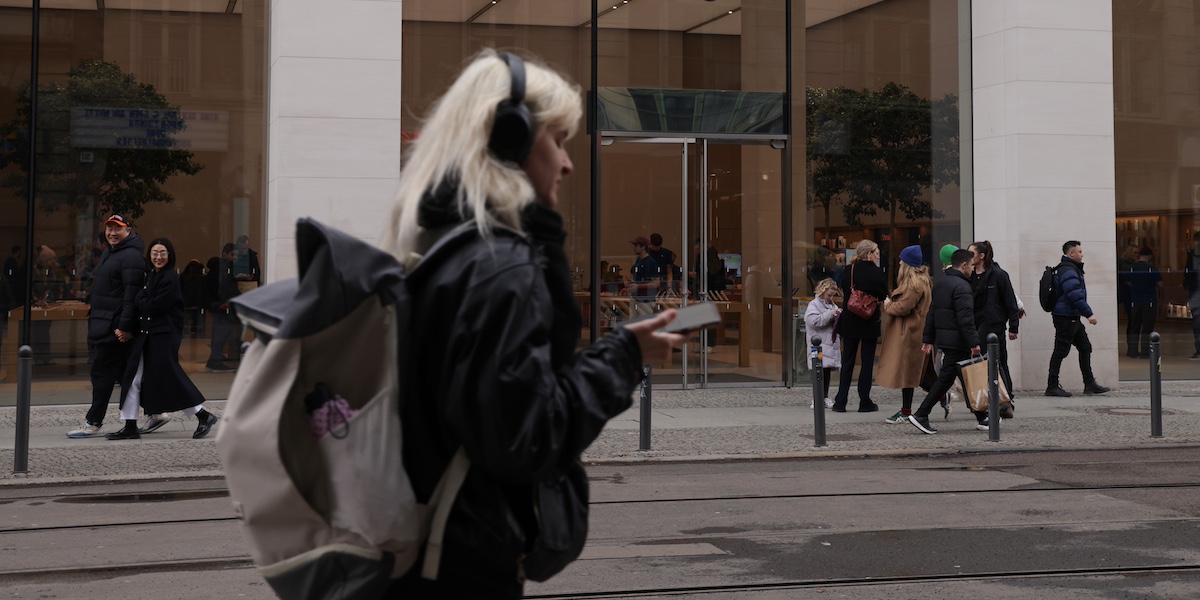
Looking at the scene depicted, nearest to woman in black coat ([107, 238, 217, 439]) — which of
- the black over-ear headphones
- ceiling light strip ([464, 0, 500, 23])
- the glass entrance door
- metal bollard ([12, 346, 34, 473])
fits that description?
metal bollard ([12, 346, 34, 473])

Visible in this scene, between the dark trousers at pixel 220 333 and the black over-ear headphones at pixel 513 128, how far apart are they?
12.9m

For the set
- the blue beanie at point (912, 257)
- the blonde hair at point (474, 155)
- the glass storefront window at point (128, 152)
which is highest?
the glass storefront window at point (128, 152)

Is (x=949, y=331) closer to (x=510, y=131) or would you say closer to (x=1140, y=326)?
(x=1140, y=326)

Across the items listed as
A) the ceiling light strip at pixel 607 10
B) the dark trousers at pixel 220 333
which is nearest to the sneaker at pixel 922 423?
the ceiling light strip at pixel 607 10

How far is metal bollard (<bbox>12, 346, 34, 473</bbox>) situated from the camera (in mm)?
9445

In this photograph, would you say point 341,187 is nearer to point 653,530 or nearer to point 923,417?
point 923,417

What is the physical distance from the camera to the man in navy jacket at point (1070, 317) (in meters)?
15.2

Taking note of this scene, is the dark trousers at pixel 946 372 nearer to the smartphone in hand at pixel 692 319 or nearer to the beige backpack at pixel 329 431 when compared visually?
the smartphone in hand at pixel 692 319

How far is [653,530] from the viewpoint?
288 inches

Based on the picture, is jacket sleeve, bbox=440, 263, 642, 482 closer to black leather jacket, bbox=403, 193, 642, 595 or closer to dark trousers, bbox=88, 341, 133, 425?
black leather jacket, bbox=403, 193, 642, 595

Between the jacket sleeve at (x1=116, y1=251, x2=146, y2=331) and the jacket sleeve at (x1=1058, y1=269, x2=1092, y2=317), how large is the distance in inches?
403

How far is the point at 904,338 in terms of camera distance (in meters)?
12.5

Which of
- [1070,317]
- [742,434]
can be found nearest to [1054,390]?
[1070,317]

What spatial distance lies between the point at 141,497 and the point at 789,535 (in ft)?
14.3
